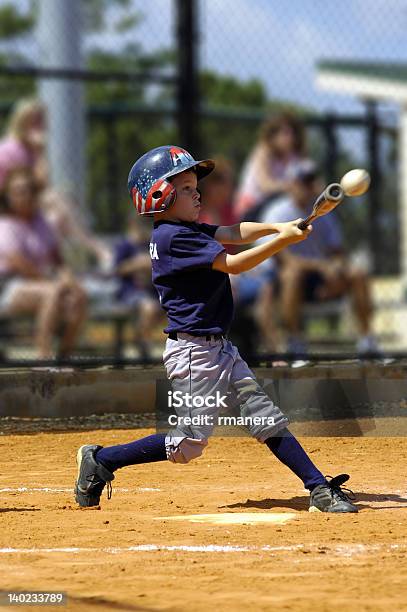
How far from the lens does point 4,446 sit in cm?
748

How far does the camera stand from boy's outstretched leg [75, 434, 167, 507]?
5.59m

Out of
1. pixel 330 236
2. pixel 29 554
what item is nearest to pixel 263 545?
pixel 29 554

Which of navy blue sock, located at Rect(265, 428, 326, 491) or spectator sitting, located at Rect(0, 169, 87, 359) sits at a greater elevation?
spectator sitting, located at Rect(0, 169, 87, 359)

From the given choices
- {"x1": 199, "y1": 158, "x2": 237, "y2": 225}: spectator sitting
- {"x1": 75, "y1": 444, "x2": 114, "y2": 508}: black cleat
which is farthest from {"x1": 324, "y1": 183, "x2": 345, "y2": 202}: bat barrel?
{"x1": 199, "y1": 158, "x2": 237, "y2": 225}: spectator sitting

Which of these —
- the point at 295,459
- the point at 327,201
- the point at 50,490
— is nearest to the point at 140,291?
the point at 50,490

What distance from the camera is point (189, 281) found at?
17.9 ft

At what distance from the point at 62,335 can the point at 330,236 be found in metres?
2.52

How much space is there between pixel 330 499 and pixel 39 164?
5.79m

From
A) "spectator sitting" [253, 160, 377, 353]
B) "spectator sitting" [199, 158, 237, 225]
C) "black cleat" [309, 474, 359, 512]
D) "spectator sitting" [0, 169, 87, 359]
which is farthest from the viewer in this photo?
"spectator sitting" [253, 160, 377, 353]

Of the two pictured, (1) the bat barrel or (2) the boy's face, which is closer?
(1) the bat barrel

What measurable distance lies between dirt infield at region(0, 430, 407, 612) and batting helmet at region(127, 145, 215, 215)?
54.4 inches

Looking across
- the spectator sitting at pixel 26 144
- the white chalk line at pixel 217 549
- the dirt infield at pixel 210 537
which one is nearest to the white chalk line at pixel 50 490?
the dirt infield at pixel 210 537

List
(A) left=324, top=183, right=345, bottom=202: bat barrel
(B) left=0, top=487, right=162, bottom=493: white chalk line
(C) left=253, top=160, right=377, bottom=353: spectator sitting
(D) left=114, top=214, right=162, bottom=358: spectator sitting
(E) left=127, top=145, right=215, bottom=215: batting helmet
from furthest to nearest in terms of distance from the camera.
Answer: (D) left=114, top=214, right=162, bottom=358: spectator sitting, (C) left=253, top=160, right=377, bottom=353: spectator sitting, (B) left=0, top=487, right=162, bottom=493: white chalk line, (E) left=127, top=145, right=215, bottom=215: batting helmet, (A) left=324, top=183, right=345, bottom=202: bat barrel

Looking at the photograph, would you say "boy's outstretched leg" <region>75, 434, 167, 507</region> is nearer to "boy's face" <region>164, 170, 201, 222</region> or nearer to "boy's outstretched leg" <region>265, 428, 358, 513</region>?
"boy's outstretched leg" <region>265, 428, 358, 513</region>
